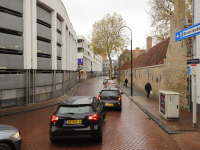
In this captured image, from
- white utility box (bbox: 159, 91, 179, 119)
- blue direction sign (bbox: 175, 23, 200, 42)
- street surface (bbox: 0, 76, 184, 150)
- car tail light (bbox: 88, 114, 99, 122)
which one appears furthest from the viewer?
white utility box (bbox: 159, 91, 179, 119)

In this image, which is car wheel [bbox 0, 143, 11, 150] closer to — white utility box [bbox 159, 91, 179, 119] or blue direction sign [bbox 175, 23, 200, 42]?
white utility box [bbox 159, 91, 179, 119]

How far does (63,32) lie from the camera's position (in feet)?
67.6

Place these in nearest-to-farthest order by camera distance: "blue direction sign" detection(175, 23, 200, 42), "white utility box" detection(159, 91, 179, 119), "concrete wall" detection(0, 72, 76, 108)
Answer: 1. "blue direction sign" detection(175, 23, 200, 42)
2. "white utility box" detection(159, 91, 179, 119)
3. "concrete wall" detection(0, 72, 76, 108)

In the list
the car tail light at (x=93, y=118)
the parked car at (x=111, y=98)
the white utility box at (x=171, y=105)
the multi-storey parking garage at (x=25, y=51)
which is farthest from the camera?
the multi-storey parking garage at (x=25, y=51)

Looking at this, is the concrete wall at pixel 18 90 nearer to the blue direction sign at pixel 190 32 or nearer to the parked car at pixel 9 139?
the parked car at pixel 9 139

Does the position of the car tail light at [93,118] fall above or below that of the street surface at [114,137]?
above

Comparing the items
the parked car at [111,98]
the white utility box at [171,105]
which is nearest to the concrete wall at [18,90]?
the parked car at [111,98]

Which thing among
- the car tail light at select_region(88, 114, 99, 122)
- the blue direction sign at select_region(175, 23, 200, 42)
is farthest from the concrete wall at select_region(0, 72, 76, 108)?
the blue direction sign at select_region(175, 23, 200, 42)

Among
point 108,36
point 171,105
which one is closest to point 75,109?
point 171,105

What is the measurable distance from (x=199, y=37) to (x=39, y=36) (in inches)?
479

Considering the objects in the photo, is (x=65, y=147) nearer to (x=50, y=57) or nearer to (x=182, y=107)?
(x=182, y=107)

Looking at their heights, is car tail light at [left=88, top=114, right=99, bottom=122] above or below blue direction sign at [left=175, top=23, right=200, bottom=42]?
below

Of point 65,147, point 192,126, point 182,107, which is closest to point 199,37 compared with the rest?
point 182,107

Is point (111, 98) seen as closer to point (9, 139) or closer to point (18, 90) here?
point (18, 90)
